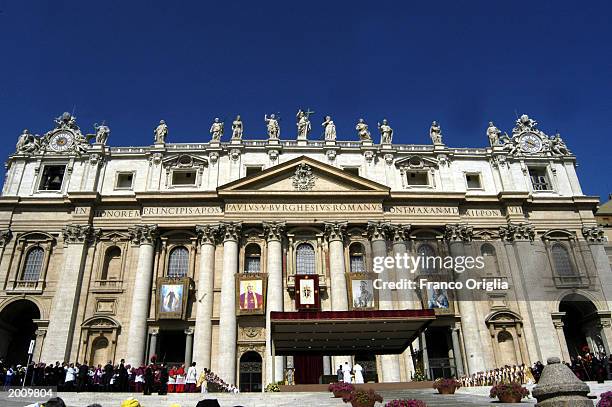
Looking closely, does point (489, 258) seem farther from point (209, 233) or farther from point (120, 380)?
point (120, 380)

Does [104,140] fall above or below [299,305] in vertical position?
above

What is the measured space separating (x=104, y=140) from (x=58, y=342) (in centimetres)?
1726

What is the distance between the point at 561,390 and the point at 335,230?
29665mm

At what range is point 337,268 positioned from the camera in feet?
122

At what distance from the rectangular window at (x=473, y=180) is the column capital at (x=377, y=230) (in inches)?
375

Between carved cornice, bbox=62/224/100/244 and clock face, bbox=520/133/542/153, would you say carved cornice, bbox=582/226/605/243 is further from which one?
carved cornice, bbox=62/224/100/244

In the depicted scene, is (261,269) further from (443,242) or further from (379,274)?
(443,242)

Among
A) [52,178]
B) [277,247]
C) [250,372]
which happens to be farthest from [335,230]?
[52,178]

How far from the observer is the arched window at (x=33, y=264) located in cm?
3762

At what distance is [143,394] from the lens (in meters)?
23.8

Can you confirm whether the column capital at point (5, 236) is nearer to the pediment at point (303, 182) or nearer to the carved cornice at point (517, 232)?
the pediment at point (303, 182)

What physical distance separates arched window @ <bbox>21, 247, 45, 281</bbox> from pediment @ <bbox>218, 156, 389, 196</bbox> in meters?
14.4

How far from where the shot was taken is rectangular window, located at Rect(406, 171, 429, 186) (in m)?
42.9

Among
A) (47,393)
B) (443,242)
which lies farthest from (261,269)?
(47,393)
